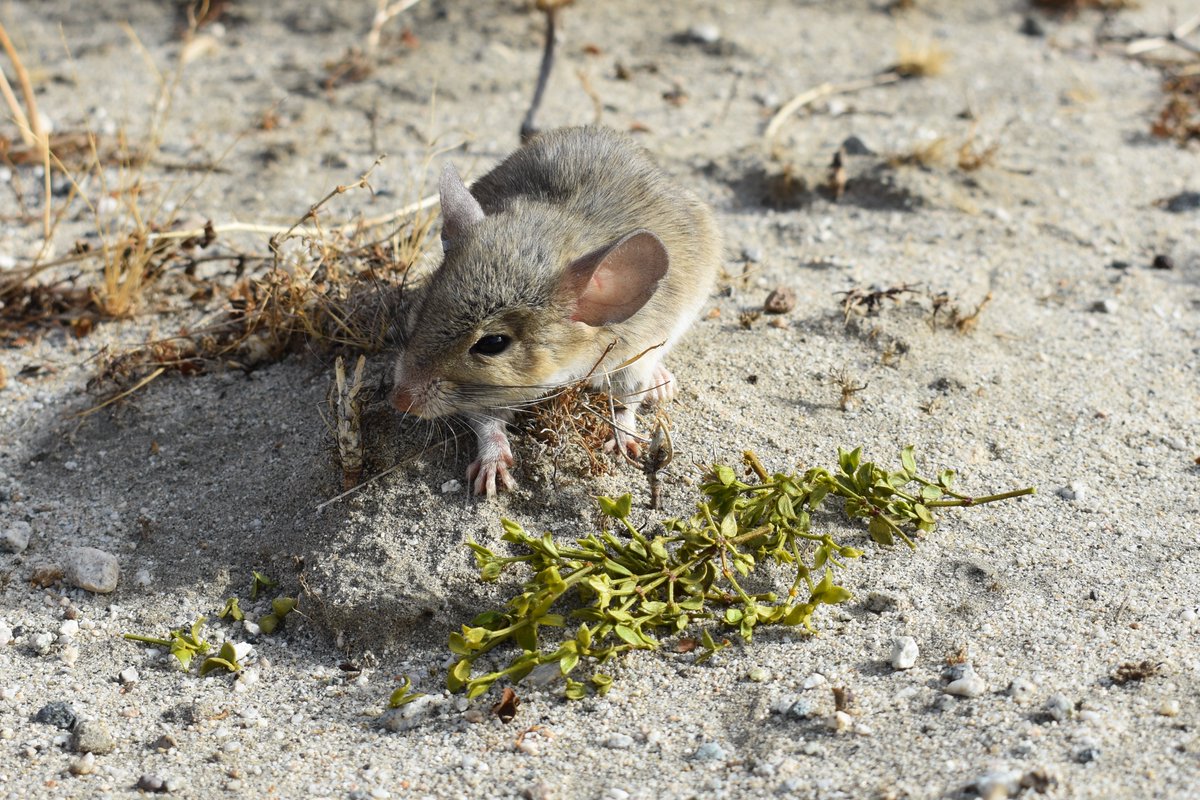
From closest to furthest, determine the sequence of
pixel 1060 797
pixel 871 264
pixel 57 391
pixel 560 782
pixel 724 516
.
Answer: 1. pixel 1060 797
2. pixel 560 782
3. pixel 724 516
4. pixel 57 391
5. pixel 871 264

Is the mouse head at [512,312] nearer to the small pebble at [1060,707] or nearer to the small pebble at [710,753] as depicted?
the small pebble at [710,753]

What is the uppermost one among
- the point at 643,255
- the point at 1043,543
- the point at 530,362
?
the point at 643,255

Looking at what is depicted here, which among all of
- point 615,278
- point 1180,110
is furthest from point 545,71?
point 1180,110

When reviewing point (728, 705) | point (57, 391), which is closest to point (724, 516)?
point (728, 705)

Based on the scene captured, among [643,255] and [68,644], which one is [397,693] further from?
[643,255]

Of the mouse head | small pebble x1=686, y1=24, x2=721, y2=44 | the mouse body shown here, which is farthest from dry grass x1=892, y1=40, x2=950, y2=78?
the mouse head

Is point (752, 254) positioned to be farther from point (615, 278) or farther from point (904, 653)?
point (904, 653)

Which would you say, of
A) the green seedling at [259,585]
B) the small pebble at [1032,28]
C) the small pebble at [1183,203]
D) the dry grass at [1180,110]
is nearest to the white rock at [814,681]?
the green seedling at [259,585]
